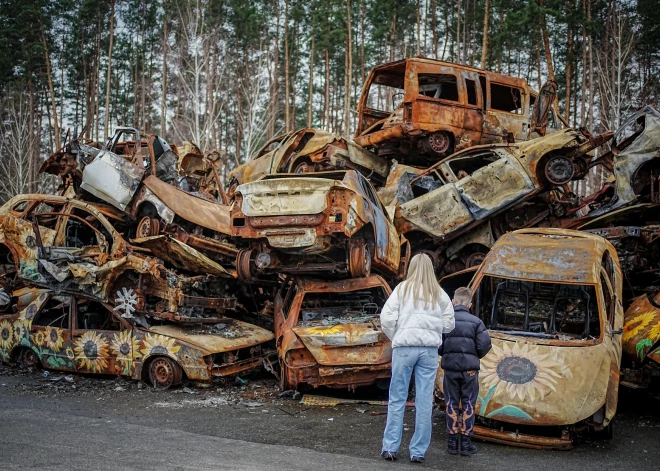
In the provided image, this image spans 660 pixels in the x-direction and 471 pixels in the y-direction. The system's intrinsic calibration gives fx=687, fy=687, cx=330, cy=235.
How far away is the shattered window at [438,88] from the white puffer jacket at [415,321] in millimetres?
10096

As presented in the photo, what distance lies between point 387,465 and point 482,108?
10840mm

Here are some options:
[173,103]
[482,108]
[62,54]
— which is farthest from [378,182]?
[62,54]

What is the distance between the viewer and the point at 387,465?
5.91m

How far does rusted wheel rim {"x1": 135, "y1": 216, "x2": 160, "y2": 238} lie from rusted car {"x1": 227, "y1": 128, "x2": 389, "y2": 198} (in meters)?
4.38

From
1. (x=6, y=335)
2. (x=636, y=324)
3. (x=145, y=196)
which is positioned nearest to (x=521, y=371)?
(x=636, y=324)

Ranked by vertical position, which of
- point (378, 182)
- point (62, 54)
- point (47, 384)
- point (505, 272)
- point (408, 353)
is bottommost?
point (47, 384)

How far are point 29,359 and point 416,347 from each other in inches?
279

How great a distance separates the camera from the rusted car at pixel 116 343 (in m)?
9.40

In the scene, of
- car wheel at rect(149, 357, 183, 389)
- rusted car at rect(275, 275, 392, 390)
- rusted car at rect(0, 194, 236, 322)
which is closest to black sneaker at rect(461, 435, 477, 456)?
rusted car at rect(275, 275, 392, 390)

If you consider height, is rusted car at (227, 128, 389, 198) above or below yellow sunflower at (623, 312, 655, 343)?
above

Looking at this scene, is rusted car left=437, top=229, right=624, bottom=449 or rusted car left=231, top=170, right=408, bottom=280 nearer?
rusted car left=437, top=229, right=624, bottom=449

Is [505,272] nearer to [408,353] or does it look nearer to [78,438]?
[408,353]

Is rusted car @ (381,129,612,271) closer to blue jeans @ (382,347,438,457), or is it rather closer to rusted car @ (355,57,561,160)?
rusted car @ (355,57,561,160)

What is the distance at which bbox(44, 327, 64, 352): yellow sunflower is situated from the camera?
10084 millimetres
